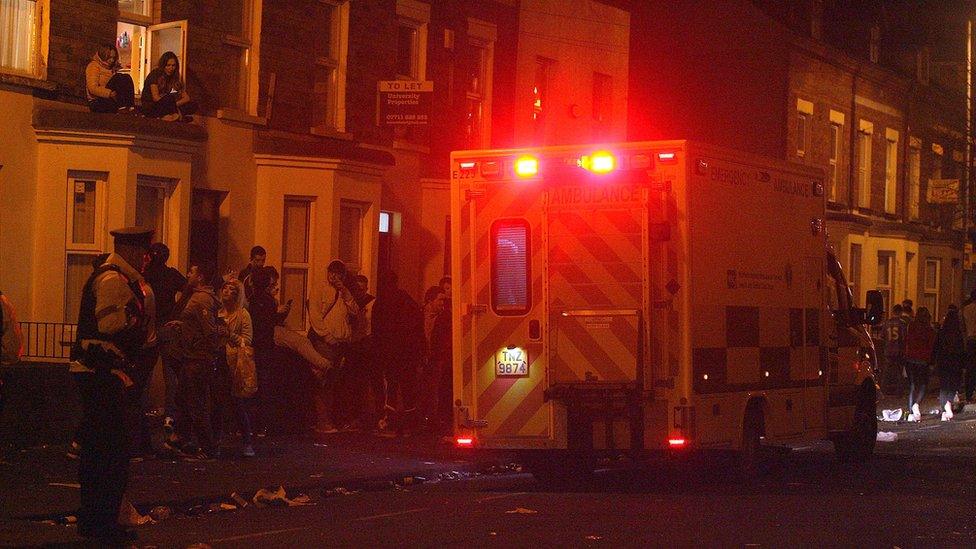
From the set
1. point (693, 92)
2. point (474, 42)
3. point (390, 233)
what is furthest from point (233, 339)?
point (693, 92)

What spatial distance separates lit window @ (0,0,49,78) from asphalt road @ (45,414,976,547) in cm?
762

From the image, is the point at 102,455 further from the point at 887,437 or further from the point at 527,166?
the point at 887,437

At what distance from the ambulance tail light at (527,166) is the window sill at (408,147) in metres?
11.9

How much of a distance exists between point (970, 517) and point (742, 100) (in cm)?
2754

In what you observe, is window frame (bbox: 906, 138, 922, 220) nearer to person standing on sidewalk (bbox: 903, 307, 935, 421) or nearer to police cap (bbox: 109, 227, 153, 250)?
person standing on sidewalk (bbox: 903, 307, 935, 421)

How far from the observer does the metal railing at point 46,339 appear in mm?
19969

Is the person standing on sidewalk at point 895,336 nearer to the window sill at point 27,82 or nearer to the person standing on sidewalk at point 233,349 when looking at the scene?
the person standing on sidewalk at point 233,349

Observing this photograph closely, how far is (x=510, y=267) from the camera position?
1484 centimetres

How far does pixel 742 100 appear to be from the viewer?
3950 cm

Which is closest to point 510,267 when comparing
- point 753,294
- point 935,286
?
point 753,294

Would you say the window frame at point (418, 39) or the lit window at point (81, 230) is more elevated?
the window frame at point (418, 39)

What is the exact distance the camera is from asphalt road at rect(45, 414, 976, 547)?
1125 centimetres

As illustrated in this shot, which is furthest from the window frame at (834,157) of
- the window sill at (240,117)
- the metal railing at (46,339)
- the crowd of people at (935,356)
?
the metal railing at (46,339)

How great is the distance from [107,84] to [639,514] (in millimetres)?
10305
